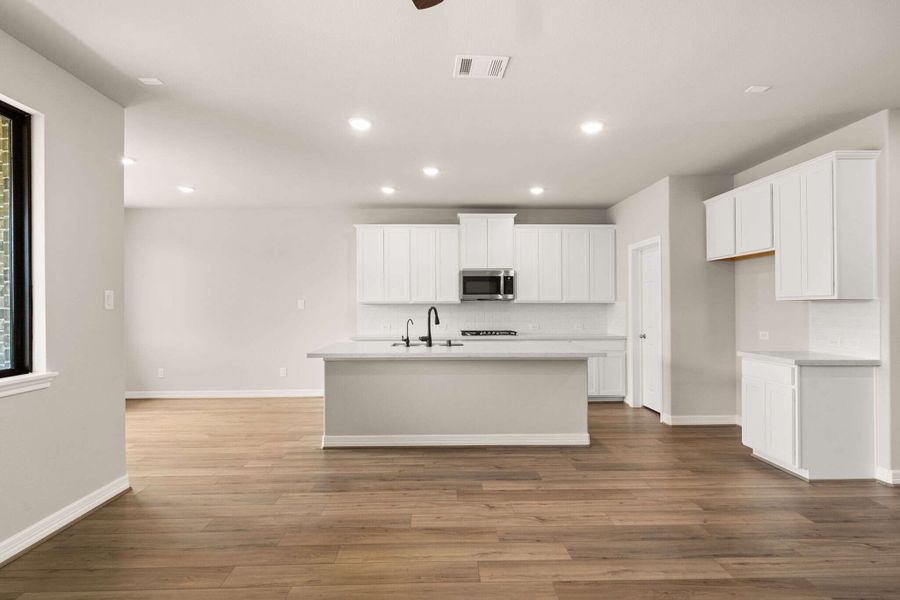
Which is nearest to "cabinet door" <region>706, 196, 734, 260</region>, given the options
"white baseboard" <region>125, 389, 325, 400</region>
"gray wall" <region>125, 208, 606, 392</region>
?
"gray wall" <region>125, 208, 606, 392</region>

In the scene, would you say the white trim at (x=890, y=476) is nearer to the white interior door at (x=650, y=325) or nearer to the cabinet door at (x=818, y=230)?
the cabinet door at (x=818, y=230)

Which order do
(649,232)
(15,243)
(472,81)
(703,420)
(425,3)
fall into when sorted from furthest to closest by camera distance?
(649,232) → (703,420) → (472,81) → (15,243) → (425,3)

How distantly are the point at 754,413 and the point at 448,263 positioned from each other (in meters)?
4.05

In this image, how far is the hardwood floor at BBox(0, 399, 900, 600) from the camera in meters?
2.42

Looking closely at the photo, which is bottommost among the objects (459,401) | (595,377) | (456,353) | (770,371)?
(595,377)

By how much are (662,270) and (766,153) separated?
1.52m

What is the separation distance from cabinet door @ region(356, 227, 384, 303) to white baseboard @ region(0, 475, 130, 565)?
12.7 ft

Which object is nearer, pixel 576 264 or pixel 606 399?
pixel 606 399

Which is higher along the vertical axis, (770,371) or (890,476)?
(770,371)

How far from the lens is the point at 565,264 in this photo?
726cm

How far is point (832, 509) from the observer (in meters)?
3.30

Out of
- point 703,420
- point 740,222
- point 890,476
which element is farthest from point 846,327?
point 703,420

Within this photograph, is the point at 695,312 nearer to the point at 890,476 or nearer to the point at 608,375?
the point at 608,375

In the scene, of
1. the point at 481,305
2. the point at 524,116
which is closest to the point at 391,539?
the point at 524,116
